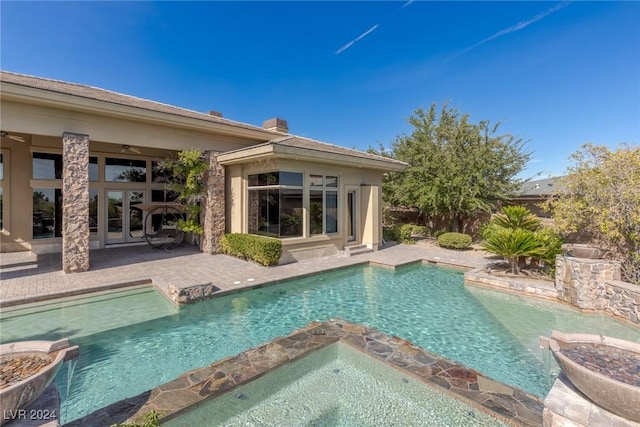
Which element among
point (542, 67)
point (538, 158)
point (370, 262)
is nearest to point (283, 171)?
point (370, 262)

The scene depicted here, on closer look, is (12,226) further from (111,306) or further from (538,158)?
(538,158)

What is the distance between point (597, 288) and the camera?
6.80 m

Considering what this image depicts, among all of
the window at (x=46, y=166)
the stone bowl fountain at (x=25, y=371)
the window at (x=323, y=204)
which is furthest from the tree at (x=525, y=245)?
the window at (x=46, y=166)

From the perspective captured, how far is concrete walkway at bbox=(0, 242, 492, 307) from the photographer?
7363 mm

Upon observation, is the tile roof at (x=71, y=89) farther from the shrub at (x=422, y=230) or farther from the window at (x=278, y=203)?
the shrub at (x=422, y=230)

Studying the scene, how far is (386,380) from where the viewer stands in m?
4.01

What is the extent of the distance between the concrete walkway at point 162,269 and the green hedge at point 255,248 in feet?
1.11

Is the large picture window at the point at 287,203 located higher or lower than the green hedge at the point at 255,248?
higher

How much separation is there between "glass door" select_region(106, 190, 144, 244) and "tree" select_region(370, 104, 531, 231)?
14.3 meters

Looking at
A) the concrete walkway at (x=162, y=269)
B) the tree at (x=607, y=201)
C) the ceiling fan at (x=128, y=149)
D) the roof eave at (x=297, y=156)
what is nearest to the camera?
the tree at (x=607, y=201)

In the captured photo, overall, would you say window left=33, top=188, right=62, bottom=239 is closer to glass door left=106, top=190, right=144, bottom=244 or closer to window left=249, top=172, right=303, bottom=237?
glass door left=106, top=190, right=144, bottom=244

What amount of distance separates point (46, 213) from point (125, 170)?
345 cm

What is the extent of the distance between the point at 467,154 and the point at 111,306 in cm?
1653

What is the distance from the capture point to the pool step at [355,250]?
12.5 metres
